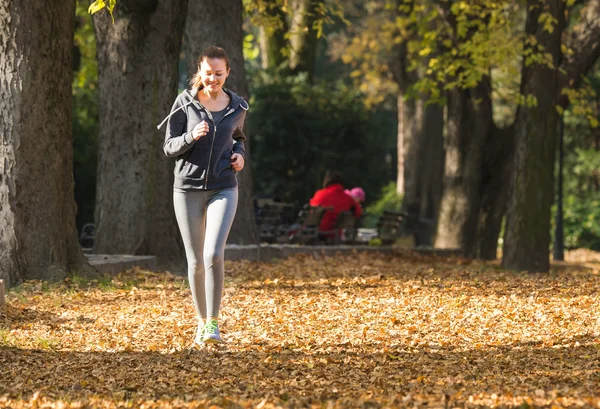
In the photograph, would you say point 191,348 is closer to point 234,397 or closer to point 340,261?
point 234,397

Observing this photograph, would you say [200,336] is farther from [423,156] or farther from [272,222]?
[423,156]

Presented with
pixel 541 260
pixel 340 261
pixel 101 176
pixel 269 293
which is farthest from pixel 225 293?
pixel 541 260

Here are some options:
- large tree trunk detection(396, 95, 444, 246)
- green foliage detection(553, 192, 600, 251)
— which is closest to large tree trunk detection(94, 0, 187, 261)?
large tree trunk detection(396, 95, 444, 246)

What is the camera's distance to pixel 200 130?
7.65 metres

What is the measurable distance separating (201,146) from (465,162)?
13224 mm

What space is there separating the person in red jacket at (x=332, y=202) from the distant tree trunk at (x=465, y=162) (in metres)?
2.06

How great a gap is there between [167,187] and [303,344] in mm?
5635

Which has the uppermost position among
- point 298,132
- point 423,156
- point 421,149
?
point 298,132

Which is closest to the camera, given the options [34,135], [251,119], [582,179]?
[34,135]

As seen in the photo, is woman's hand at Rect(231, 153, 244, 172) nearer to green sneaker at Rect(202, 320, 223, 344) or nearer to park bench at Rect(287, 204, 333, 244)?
green sneaker at Rect(202, 320, 223, 344)

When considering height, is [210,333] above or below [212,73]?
below

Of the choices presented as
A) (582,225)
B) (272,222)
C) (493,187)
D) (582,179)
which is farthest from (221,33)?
(582,179)

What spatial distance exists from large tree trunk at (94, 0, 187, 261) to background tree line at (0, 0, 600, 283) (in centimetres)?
2

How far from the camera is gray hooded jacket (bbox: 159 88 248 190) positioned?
783cm
